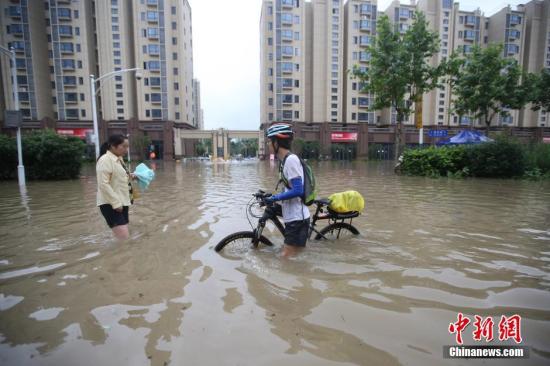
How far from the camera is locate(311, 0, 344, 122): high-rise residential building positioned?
53.5 meters

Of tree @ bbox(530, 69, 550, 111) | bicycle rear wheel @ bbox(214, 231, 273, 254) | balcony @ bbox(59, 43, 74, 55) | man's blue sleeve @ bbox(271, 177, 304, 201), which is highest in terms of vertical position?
balcony @ bbox(59, 43, 74, 55)

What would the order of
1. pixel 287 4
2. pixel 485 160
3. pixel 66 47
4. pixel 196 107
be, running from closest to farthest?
1. pixel 485 160
2. pixel 66 47
3. pixel 287 4
4. pixel 196 107

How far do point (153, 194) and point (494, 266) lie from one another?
10.1 meters

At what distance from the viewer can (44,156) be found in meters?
15.3

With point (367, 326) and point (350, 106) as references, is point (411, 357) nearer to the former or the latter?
point (367, 326)

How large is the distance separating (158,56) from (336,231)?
55830mm

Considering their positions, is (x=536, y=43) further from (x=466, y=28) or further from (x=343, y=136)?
(x=343, y=136)

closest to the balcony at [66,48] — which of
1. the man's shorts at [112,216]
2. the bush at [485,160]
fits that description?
the bush at [485,160]

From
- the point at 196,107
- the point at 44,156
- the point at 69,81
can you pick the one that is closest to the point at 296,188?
the point at 44,156

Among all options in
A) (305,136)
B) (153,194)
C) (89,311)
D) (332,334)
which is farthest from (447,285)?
(305,136)

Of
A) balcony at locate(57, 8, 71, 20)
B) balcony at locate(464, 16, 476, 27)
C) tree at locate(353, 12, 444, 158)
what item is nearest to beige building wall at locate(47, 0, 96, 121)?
balcony at locate(57, 8, 71, 20)

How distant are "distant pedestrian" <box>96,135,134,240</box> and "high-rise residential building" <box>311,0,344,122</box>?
52036 mm

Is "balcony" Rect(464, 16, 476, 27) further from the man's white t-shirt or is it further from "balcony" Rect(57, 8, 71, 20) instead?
the man's white t-shirt

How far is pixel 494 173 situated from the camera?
1542 cm
